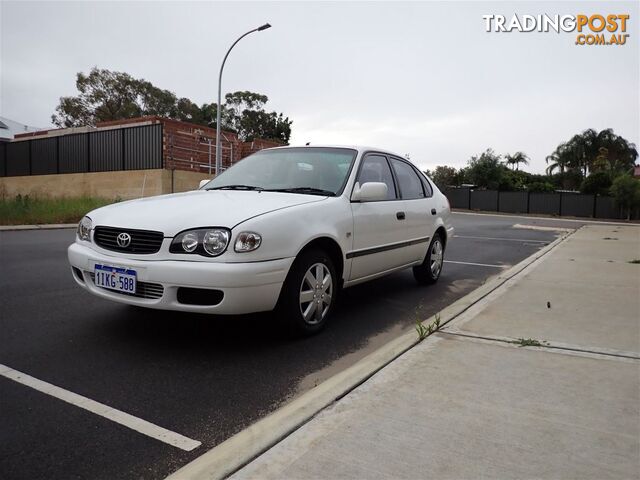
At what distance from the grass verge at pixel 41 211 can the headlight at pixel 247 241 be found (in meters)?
13.7

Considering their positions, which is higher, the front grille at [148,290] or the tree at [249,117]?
the tree at [249,117]

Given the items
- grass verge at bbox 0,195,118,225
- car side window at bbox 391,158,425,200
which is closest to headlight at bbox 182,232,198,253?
car side window at bbox 391,158,425,200

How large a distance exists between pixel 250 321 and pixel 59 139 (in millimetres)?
28079

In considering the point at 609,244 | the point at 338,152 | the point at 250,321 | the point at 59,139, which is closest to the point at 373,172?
the point at 338,152

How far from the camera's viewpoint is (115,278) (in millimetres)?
3812

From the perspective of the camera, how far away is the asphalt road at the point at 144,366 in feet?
7.97

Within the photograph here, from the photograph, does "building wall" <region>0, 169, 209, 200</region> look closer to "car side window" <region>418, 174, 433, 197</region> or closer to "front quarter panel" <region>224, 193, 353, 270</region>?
"car side window" <region>418, 174, 433, 197</region>

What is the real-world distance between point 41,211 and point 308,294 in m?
15.1

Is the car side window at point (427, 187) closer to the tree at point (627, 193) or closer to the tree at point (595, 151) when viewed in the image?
the tree at point (627, 193)

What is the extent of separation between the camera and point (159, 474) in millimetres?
2240

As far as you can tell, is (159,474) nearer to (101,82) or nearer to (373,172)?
(373,172)

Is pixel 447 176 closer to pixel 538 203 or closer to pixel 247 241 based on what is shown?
pixel 538 203

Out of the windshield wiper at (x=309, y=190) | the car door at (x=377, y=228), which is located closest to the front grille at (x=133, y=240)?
the windshield wiper at (x=309, y=190)

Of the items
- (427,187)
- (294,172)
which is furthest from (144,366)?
(427,187)
